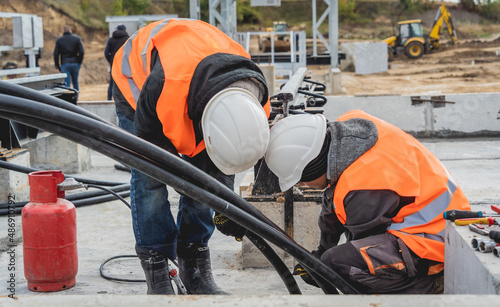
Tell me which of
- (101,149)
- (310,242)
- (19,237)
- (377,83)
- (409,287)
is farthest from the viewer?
(377,83)

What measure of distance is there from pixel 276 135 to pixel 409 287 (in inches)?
37.9

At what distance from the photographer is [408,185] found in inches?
100

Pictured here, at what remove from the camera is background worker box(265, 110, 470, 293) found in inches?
99.9

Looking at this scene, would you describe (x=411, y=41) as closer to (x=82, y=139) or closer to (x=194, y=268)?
(x=194, y=268)

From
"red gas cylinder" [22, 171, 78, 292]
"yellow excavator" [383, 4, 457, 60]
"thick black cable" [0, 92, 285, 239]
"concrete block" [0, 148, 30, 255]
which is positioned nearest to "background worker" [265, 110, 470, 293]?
"thick black cable" [0, 92, 285, 239]

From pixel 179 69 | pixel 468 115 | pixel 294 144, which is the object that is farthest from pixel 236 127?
pixel 468 115

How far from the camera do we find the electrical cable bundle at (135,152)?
2012 millimetres

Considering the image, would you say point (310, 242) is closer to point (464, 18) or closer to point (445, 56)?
point (445, 56)

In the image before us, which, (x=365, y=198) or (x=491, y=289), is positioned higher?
(x=365, y=198)

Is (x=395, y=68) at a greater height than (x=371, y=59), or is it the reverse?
(x=371, y=59)

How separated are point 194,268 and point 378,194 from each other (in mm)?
1390

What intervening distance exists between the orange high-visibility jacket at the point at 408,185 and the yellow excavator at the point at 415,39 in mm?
28581

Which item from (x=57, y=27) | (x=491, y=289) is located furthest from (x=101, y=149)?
(x=57, y=27)

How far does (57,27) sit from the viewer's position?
38.4 m
